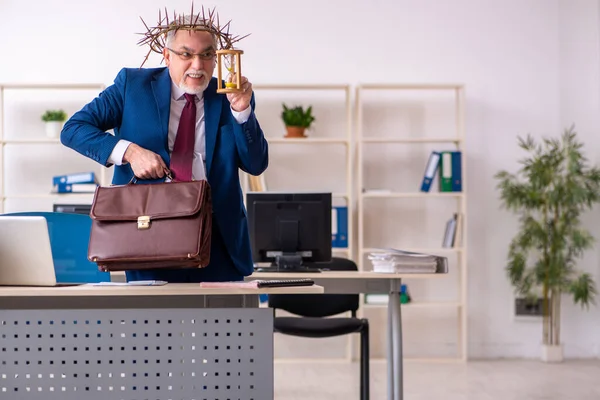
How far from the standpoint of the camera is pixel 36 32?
21.0ft

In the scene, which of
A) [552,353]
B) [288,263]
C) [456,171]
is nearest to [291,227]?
[288,263]

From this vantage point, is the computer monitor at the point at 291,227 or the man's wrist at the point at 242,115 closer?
the man's wrist at the point at 242,115

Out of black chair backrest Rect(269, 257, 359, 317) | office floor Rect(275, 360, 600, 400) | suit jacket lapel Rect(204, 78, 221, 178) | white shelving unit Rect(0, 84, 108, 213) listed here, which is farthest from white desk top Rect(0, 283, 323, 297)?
white shelving unit Rect(0, 84, 108, 213)

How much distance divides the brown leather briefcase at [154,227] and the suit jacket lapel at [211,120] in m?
0.23

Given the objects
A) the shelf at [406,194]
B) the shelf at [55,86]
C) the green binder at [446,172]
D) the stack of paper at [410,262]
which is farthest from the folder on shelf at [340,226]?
the stack of paper at [410,262]

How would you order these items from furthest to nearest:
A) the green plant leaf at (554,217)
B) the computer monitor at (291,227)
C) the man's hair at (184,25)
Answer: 1. the green plant leaf at (554,217)
2. the computer monitor at (291,227)
3. the man's hair at (184,25)

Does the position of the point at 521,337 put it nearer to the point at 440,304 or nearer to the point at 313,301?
the point at 440,304

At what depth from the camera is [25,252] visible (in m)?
2.24

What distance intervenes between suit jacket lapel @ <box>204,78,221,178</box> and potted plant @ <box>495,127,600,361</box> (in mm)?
4041

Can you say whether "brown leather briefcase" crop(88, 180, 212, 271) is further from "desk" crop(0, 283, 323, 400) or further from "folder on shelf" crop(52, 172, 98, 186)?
"folder on shelf" crop(52, 172, 98, 186)

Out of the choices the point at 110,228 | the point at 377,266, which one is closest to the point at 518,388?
the point at 377,266

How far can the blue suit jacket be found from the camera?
237 centimetres

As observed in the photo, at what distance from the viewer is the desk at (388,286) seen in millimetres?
3631

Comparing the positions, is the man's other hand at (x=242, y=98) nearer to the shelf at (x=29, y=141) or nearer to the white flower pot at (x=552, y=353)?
the shelf at (x=29, y=141)
